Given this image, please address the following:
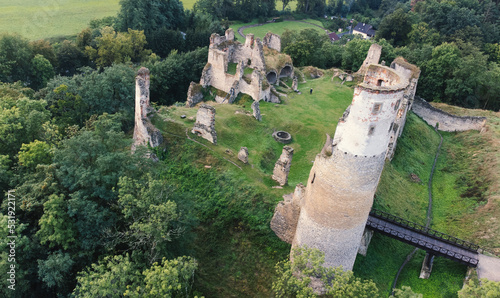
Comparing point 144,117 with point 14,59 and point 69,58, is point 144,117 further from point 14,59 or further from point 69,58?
point 69,58

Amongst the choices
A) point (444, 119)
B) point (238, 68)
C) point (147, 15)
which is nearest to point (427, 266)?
point (444, 119)

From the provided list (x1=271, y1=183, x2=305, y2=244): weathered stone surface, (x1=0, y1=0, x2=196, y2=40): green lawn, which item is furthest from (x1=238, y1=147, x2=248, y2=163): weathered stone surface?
(x1=0, y1=0, x2=196, y2=40): green lawn

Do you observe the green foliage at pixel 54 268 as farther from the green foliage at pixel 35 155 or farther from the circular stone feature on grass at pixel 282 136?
the circular stone feature on grass at pixel 282 136

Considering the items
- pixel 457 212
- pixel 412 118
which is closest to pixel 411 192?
pixel 457 212

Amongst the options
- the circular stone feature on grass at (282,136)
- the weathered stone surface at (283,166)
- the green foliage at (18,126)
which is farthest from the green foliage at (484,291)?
the green foliage at (18,126)

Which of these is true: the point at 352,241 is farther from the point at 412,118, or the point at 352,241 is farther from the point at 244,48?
the point at 244,48

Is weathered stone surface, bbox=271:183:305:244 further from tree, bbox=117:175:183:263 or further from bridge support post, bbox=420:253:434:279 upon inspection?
bridge support post, bbox=420:253:434:279
